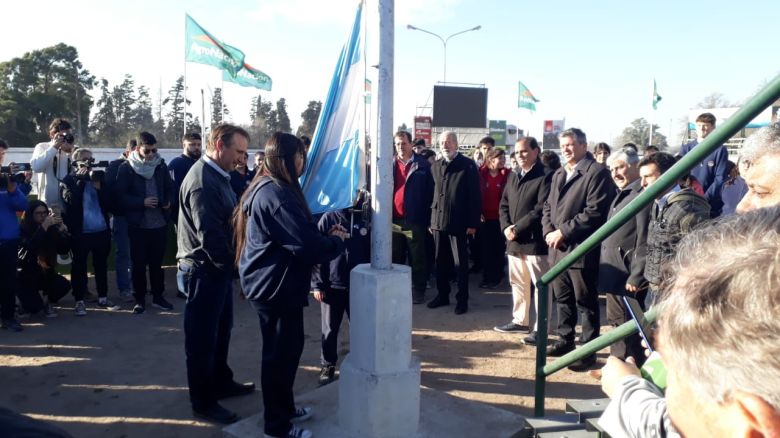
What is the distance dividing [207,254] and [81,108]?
51.0m

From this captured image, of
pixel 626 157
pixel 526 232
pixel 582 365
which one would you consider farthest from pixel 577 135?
pixel 582 365

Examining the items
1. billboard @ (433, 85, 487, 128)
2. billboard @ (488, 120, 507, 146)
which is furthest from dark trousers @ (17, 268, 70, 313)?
billboard @ (488, 120, 507, 146)

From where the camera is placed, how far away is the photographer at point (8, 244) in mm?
5699

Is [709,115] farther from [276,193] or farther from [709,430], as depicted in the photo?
[709,430]

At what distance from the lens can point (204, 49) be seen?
38.9 feet

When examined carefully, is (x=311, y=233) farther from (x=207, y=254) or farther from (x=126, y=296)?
(x=126, y=296)

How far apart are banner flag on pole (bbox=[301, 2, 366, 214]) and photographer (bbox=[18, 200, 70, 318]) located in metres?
4.08

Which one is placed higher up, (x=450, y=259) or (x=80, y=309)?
(x=450, y=259)

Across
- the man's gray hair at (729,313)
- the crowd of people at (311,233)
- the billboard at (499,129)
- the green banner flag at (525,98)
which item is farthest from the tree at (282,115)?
the man's gray hair at (729,313)

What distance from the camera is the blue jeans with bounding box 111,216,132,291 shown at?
7012 mm

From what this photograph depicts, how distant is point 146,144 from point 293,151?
392 cm

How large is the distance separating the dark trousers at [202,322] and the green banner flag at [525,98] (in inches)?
1023

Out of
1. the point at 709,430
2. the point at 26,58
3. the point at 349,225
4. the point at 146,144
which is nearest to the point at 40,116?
the point at 26,58

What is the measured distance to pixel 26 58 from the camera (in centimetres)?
4222
